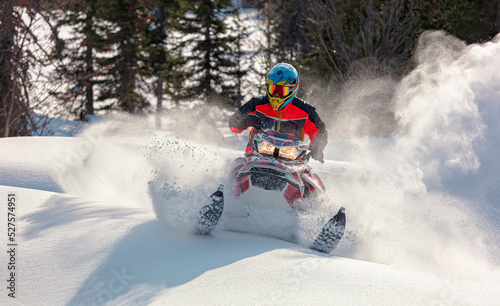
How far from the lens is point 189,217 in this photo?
4.70 m

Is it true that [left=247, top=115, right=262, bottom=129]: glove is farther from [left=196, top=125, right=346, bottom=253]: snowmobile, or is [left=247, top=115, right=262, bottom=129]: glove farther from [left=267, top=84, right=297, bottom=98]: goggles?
[left=267, top=84, right=297, bottom=98]: goggles

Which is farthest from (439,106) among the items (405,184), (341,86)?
(341,86)

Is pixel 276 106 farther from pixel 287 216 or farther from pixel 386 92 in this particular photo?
pixel 386 92

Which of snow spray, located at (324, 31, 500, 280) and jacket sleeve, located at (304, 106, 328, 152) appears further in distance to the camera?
jacket sleeve, located at (304, 106, 328, 152)

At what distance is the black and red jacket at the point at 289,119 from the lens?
557 centimetres

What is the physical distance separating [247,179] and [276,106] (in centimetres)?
100

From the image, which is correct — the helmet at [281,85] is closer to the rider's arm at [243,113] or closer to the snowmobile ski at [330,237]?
the rider's arm at [243,113]

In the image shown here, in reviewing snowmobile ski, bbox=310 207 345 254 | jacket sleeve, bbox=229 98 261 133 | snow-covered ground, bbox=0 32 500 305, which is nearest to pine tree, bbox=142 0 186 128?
snow-covered ground, bbox=0 32 500 305

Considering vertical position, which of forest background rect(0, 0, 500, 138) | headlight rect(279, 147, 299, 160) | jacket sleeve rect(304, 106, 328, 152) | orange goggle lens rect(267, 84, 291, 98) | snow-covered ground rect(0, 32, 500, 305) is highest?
forest background rect(0, 0, 500, 138)

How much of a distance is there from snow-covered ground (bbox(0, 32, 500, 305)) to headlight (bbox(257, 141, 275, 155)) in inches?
23.9

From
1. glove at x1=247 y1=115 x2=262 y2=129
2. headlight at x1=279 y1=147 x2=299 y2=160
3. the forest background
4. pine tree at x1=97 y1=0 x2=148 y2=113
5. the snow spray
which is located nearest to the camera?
the snow spray

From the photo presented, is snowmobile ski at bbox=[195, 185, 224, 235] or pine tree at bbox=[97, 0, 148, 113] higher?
pine tree at bbox=[97, 0, 148, 113]

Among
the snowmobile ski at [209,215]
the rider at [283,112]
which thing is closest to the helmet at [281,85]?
the rider at [283,112]

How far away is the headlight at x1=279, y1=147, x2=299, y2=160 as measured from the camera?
17.0 feet
